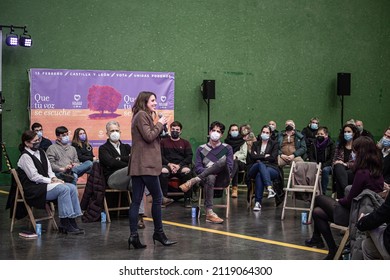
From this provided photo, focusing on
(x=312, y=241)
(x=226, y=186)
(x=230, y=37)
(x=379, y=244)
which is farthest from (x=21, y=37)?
(x=379, y=244)

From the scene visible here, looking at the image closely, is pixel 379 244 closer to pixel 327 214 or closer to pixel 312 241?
pixel 327 214

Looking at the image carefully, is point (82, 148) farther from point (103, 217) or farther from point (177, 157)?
point (103, 217)

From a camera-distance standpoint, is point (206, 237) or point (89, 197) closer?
point (206, 237)

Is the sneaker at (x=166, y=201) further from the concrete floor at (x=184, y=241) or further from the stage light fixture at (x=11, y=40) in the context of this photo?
the stage light fixture at (x=11, y=40)

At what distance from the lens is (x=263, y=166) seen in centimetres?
912

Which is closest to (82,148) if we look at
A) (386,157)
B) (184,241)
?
(184,241)

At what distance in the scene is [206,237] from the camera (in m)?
6.89

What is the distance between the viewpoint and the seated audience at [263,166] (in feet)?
29.7

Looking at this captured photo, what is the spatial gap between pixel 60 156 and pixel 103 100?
317 cm

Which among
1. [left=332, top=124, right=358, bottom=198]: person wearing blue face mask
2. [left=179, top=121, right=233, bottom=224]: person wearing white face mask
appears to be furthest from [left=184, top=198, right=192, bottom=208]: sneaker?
[left=332, top=124, right=358, bottom=198]: person wearing blue face mask

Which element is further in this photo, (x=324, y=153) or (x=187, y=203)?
(x=324, y=153)

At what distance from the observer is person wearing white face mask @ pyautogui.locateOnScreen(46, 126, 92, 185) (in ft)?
28.8

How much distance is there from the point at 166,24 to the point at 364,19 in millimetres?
4734

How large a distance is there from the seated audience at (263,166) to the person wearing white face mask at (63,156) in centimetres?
246
